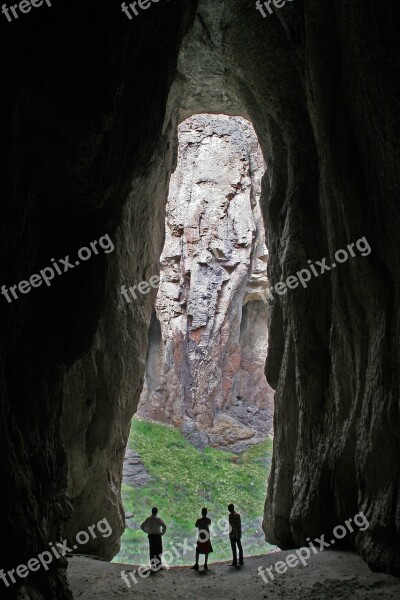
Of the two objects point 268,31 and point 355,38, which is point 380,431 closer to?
point 355,38

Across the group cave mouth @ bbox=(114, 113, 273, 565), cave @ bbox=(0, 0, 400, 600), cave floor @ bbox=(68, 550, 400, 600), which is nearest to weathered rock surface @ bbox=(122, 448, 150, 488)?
cave mouth @ bbox=(114, 113, 273, 565)

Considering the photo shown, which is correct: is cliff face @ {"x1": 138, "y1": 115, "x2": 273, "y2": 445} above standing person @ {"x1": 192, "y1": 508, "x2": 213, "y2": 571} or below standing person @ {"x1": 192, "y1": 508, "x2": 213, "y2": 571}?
above

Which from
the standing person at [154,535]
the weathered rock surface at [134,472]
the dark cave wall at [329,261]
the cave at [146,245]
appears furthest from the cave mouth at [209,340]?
the standing person at [154,535]

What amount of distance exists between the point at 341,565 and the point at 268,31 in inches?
378

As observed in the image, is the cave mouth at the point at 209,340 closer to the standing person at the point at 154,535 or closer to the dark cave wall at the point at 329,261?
the dark cave wall at the point at 329,261

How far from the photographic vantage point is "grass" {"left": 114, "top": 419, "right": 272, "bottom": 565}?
19672 millimetres

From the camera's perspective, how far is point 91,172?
6.08 metres

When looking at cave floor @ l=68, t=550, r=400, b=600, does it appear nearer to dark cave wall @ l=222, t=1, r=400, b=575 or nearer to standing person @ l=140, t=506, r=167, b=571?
standing person @ l=140, t=506, r=167, b=571

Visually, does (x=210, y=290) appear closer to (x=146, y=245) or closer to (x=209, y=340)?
(x=209, y=340)

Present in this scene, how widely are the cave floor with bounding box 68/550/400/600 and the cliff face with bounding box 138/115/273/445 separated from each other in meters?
18.4

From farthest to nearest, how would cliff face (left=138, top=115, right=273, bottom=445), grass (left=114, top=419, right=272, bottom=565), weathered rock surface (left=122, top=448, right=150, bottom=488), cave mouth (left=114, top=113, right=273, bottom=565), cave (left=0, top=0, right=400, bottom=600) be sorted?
1. cliff face (left=138, top=115, right=273, bottom=445)
2. cave mouth (left=114, top=113, right=273, bottom=565)
3. weathered rock surface (left=122, top=448, right=150, bottom=488)
4. grass (left=114, top=419, right=272, bottom=565)
5. cave (left=0, top=0, right=400, bottom=600)

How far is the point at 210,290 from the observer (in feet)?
94.1

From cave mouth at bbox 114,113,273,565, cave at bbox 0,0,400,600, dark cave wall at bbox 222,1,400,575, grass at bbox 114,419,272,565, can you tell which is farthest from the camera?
cave mouth at bbox 114,113,273,565

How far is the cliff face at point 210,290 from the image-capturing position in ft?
92.9
